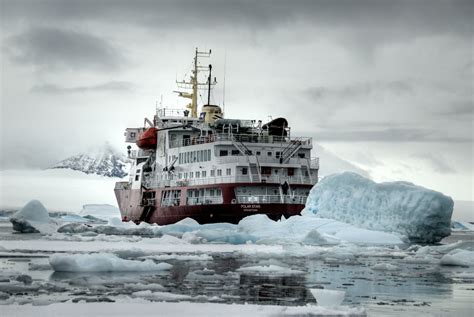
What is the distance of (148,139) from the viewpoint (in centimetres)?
5272

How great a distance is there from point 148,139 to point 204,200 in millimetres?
9772

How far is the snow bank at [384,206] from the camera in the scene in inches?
1364

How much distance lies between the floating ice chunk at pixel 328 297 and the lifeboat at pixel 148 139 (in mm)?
37550

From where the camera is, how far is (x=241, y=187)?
42688mm

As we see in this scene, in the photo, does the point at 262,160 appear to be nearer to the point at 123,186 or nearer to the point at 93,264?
the point at 123,186

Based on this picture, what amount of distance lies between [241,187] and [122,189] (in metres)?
18.8

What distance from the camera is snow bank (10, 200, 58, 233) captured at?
40.9 metres

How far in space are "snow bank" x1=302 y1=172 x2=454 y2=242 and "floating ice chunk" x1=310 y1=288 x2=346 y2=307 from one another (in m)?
19.7

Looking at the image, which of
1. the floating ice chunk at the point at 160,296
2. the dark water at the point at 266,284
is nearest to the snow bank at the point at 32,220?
the dark water at the point at 266,284

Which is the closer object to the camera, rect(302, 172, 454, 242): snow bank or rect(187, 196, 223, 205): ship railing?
rect(302, 172, 454, 242): snow bank

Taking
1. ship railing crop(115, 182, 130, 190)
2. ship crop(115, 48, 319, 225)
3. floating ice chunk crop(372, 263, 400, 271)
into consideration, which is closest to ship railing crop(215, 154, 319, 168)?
ship crop(115, 48, 319, 225)

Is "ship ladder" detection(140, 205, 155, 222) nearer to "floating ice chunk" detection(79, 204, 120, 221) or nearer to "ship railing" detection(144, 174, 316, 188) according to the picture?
"ship railing" detection(144, 174, 316, 188)

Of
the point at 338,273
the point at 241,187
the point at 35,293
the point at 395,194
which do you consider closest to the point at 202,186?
the point at 241,187

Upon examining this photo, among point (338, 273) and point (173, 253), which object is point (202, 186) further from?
point (338, 273)
